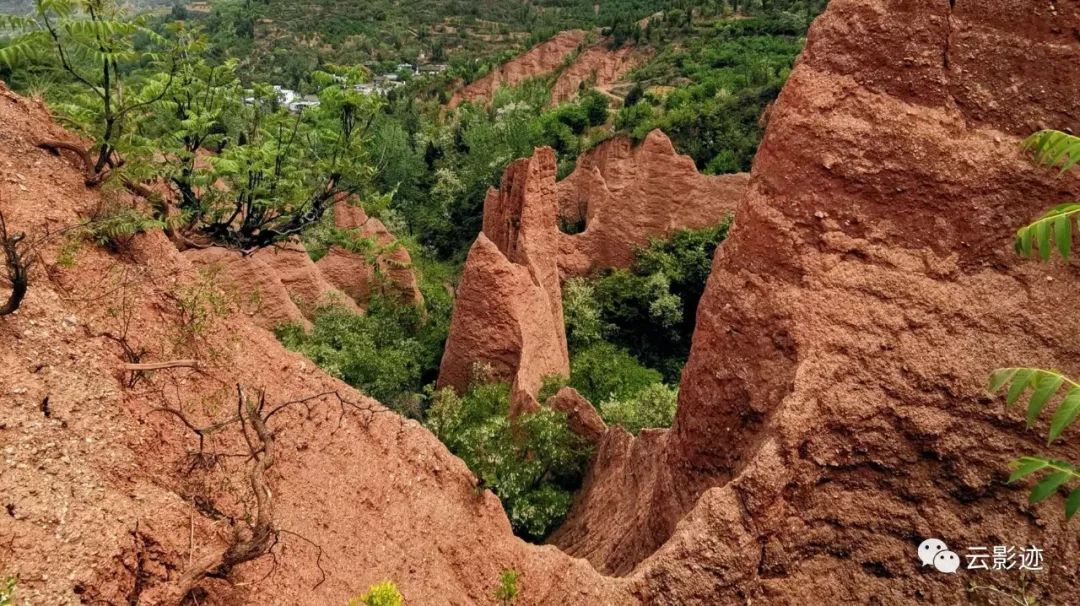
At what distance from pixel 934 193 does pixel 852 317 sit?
1.25 meters

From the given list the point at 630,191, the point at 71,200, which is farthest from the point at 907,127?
the point at 630,191

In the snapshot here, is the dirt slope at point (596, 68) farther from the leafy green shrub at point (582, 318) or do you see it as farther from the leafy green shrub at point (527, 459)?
the leafy green shrub at point (527, 459)

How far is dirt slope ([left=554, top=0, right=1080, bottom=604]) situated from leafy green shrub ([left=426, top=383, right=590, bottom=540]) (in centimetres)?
516

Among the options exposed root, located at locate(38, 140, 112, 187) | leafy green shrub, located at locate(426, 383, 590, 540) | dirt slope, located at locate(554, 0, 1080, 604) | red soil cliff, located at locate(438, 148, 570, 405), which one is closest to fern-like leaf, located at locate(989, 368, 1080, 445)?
dirt slope, located at locate(554, 0, 1080, 604)

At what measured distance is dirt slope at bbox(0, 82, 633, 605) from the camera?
4.16 m

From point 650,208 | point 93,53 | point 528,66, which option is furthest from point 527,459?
point 528,66

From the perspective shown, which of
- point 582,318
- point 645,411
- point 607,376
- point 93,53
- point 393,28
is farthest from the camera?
point 393,28

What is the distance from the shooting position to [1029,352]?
5297mm

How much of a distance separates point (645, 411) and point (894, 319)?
32.3 feet

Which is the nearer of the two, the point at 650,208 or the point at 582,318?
the point at 582,318

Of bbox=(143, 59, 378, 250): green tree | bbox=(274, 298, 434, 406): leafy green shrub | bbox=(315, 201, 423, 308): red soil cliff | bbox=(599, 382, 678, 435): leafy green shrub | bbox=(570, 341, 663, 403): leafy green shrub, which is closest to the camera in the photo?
bbox=(143, 59, 378, 250): green tree

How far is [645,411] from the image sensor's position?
1519cm

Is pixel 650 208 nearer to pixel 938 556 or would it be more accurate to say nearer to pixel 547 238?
pixel 547 238

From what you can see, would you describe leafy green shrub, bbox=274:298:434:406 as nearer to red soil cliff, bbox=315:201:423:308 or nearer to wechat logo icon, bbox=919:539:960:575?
red soil cliff, bbox=315:201:423:308
